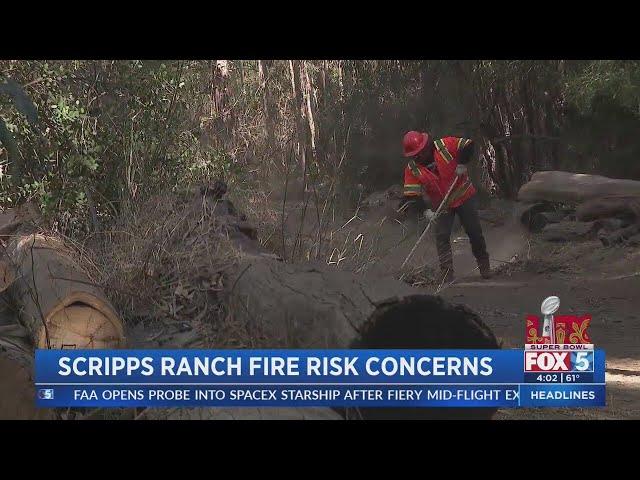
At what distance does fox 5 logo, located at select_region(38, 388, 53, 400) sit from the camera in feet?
16.4

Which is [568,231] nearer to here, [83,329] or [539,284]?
[539,284]

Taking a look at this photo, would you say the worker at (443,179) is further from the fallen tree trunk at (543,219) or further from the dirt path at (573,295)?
the fallen tree trunk at (543,219)

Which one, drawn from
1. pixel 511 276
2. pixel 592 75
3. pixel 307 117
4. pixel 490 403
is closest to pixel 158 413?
pixel 490 403

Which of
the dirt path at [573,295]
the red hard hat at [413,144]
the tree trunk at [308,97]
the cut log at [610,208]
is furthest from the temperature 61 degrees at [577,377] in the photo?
the tree trunk at [308,97]

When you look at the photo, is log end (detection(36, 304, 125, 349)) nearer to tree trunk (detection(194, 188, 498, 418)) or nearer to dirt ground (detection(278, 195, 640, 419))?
tree trunk (detection(194, 188, 498, 418))

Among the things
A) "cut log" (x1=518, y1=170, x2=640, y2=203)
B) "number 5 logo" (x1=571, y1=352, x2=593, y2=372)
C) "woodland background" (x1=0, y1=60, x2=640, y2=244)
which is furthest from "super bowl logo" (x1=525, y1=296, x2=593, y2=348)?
"cut log" (x1=518, y1=170, x2=640, y2=203)

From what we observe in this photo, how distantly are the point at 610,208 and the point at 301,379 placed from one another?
10.7 m

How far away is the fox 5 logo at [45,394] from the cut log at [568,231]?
36.6 feet

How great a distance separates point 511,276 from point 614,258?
4.84 ft

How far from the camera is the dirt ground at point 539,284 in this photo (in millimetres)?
7700

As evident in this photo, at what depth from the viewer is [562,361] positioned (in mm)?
5156

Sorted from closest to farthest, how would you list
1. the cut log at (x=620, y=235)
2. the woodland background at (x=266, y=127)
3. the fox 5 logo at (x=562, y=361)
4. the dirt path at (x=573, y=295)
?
the fox 5 logo at (x=562, y=361) < the dirt path at (x=573, y=295) < the woodland background at (x=266, y=127) < the cut log at (x=620, y=235)

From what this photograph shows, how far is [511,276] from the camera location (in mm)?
13383

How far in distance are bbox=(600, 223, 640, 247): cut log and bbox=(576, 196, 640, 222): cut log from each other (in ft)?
0.70
